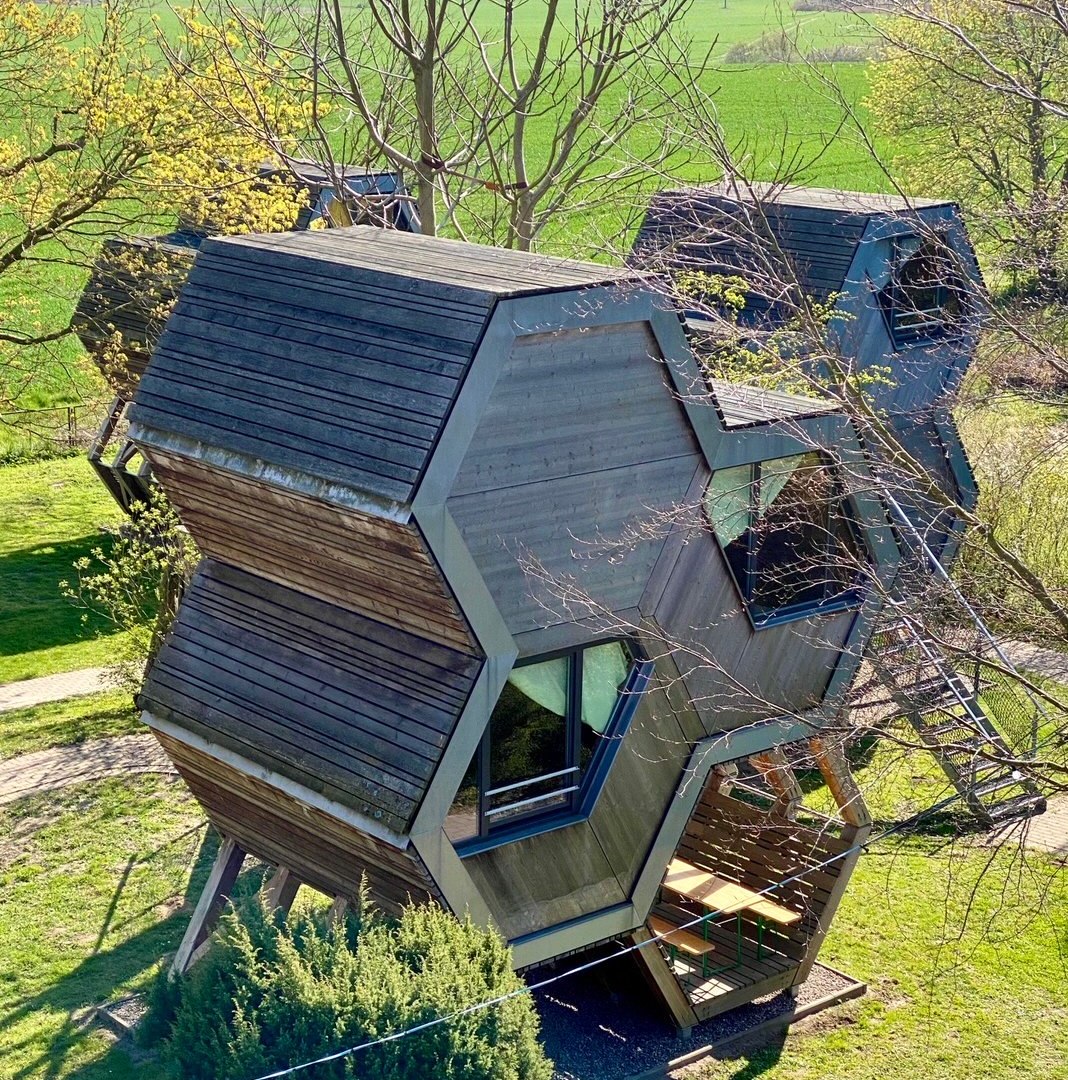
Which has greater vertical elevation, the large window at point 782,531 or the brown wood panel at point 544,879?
the large window at point 782,531

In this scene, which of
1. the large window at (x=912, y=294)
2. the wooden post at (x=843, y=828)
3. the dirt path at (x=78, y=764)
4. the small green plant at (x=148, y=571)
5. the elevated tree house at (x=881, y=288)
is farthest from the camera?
the large window at (x=912, y=294)

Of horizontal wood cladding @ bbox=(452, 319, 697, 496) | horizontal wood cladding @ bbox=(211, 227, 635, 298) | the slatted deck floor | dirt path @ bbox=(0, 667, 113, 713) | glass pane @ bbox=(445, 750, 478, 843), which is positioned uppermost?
horizontal wood cladding @ bbox=(211, 227, 635, 298)

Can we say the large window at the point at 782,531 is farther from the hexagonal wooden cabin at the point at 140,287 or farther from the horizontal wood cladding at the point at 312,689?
the hexagonal wooden cabin at the point at 140,287

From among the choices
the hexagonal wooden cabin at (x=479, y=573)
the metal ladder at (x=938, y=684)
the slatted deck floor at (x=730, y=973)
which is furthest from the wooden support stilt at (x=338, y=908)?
the metal ladder at (x=938, y=684)

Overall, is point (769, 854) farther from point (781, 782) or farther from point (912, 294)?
point (912, 294)

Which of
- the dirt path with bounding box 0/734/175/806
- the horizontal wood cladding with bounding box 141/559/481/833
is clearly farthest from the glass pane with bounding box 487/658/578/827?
the dirt path with bounding box 0/734/175/806

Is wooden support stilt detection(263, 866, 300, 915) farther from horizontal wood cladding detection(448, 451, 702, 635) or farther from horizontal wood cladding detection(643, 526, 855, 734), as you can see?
horizontal wood cladding detection(643, 526, 855, 734)
